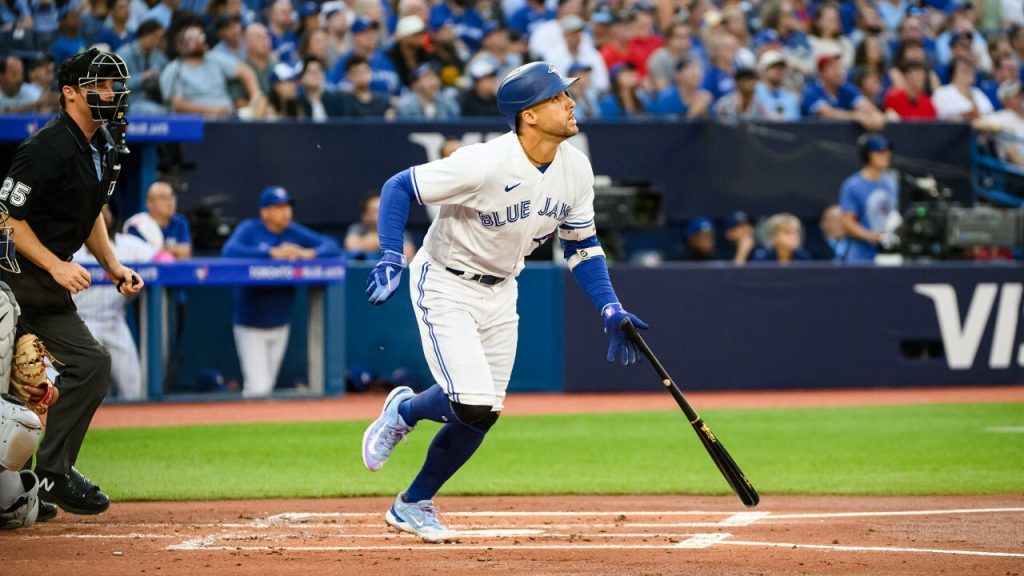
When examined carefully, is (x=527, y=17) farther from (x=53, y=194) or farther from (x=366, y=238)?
(x=53, y=194)

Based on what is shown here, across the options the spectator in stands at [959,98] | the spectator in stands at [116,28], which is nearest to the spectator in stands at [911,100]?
the spectator in stands at [959,98]

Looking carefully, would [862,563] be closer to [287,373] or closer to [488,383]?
[488,383]

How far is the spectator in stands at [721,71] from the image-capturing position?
17578 millimetres

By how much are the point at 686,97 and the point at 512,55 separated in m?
2.15

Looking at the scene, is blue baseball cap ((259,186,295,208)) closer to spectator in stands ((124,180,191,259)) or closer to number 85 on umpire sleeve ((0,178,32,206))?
spectator in stands ((124,180,191,259))

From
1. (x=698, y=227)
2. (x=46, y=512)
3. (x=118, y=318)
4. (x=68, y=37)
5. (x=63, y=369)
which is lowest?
(x=46, y=512)

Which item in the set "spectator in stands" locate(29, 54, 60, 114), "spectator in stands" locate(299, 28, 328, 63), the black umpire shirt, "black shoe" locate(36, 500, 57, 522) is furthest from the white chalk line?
"spectator in stands" locate(299, 28, 328, 63)

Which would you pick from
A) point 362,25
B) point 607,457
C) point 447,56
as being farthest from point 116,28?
point 607,457

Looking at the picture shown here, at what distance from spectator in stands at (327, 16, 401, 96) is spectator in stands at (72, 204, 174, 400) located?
11.6 ft

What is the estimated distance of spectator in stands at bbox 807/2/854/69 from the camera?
762 inches

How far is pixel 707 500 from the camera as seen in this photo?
8.73m

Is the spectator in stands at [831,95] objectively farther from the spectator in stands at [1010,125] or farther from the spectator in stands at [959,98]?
the spectator in stands at [1010,125]

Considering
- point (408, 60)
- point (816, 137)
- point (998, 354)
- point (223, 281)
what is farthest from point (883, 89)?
point (223, 281)

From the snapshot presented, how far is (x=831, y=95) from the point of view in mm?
18141
